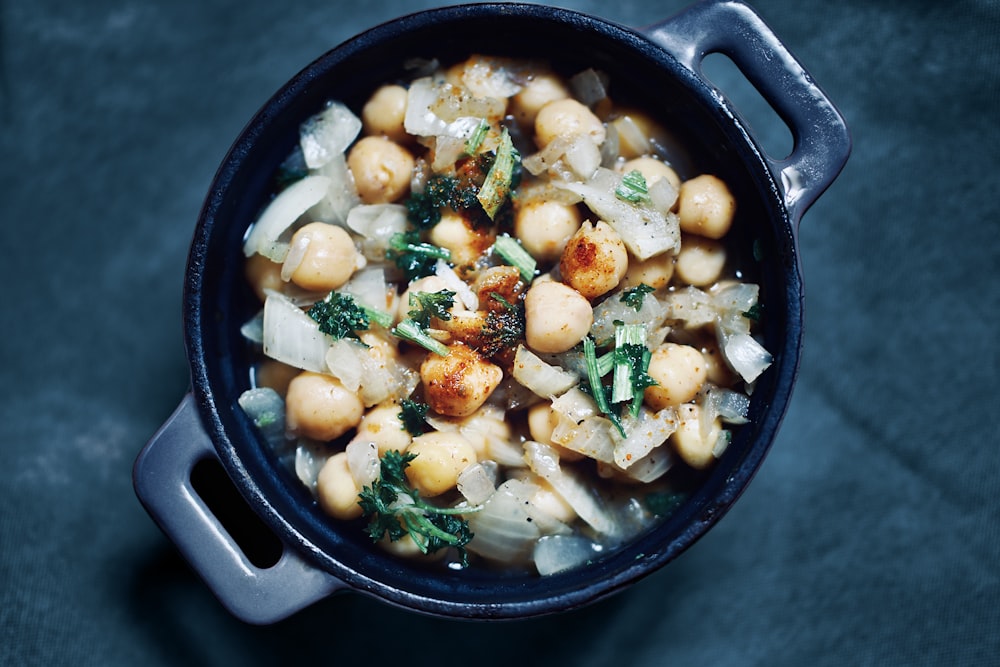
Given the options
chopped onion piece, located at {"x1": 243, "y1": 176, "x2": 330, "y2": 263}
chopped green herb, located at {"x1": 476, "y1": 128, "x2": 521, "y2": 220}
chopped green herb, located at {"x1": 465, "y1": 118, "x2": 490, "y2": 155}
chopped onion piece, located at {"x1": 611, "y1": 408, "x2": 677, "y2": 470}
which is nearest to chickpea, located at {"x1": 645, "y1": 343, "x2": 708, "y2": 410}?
chopped onion piece, located at {"x1": 611, "y1": 408, "x2": 677, "y2": 470}

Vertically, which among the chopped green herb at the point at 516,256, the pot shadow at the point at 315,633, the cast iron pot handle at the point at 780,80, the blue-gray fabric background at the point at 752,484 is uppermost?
the cast iron pot handle at the point at 780,80

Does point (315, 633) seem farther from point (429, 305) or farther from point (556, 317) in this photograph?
point (556, 317)

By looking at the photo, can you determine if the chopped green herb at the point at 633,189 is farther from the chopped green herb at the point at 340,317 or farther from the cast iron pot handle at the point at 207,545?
the cast iron pot handle at the point at 207,545

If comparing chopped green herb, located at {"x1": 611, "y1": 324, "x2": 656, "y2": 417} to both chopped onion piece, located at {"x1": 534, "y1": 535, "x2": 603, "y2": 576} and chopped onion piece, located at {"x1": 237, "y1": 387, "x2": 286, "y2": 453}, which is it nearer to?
chopped onion piece, located at {"x1": 534, "y1": 535, "x2": 603, "y2": 576}

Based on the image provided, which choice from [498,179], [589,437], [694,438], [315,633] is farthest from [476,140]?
[315,633]

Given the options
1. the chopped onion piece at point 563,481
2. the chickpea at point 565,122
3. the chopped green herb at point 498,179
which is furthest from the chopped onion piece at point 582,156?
the chopped onion piece at point 563,481
